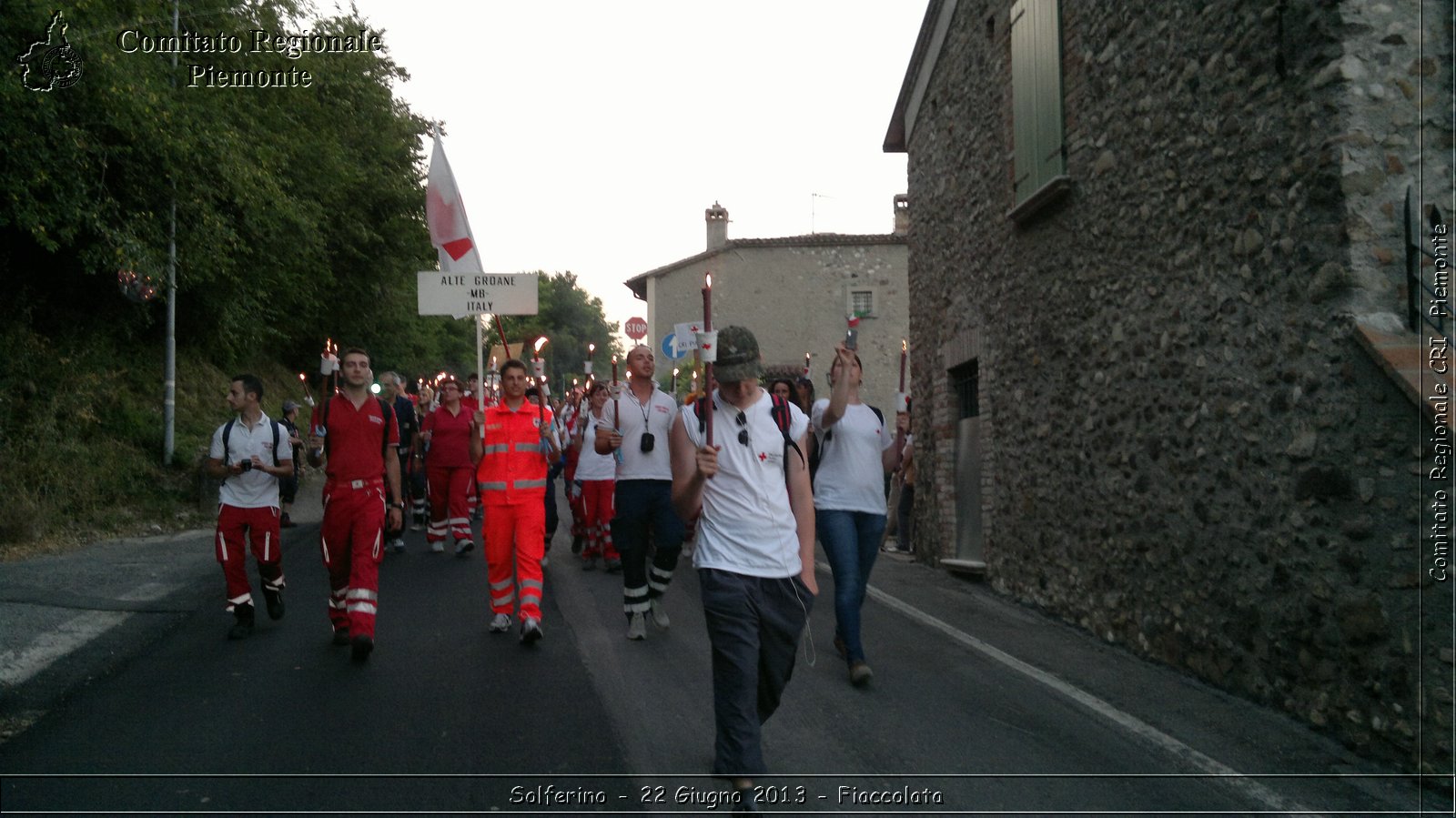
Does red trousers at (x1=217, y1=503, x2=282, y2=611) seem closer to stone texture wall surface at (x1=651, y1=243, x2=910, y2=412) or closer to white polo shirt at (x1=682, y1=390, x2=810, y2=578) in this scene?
white polo shirt at (x1=682, y1=390, x2=810, y2=578)

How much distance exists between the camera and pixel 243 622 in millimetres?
7875

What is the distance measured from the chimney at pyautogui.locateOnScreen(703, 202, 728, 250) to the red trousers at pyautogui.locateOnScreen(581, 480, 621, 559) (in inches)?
1188

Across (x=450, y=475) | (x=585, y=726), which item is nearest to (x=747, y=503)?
(x=585, y=726)

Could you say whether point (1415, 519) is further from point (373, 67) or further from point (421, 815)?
point (373, 67)

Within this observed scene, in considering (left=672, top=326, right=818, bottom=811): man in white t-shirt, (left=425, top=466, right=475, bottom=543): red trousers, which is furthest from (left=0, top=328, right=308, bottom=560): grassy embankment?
(left=672, top=326, right=818, bottom=811): man in white t-shirt

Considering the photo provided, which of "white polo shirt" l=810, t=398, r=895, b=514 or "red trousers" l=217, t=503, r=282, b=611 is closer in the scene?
Answer: "white polo shirt" l=810, t=398, r=895, b=514

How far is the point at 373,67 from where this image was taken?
28.2 m

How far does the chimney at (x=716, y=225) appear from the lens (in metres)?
41.2

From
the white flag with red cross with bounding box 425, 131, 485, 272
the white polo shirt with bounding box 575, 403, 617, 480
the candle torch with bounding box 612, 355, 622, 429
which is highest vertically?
the white flag with red cross with bounding box 425, 131, 485, 272

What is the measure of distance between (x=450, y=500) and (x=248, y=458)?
484 centimetres

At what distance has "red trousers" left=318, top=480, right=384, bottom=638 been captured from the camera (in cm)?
710

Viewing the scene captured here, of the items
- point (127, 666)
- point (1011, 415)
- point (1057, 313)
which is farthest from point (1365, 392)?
point (127, 666)

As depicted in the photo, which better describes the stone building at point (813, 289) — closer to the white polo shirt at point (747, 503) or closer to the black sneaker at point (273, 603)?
the black sneaker at point (273, 603)

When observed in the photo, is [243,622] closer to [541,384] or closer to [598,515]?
[541,384]
